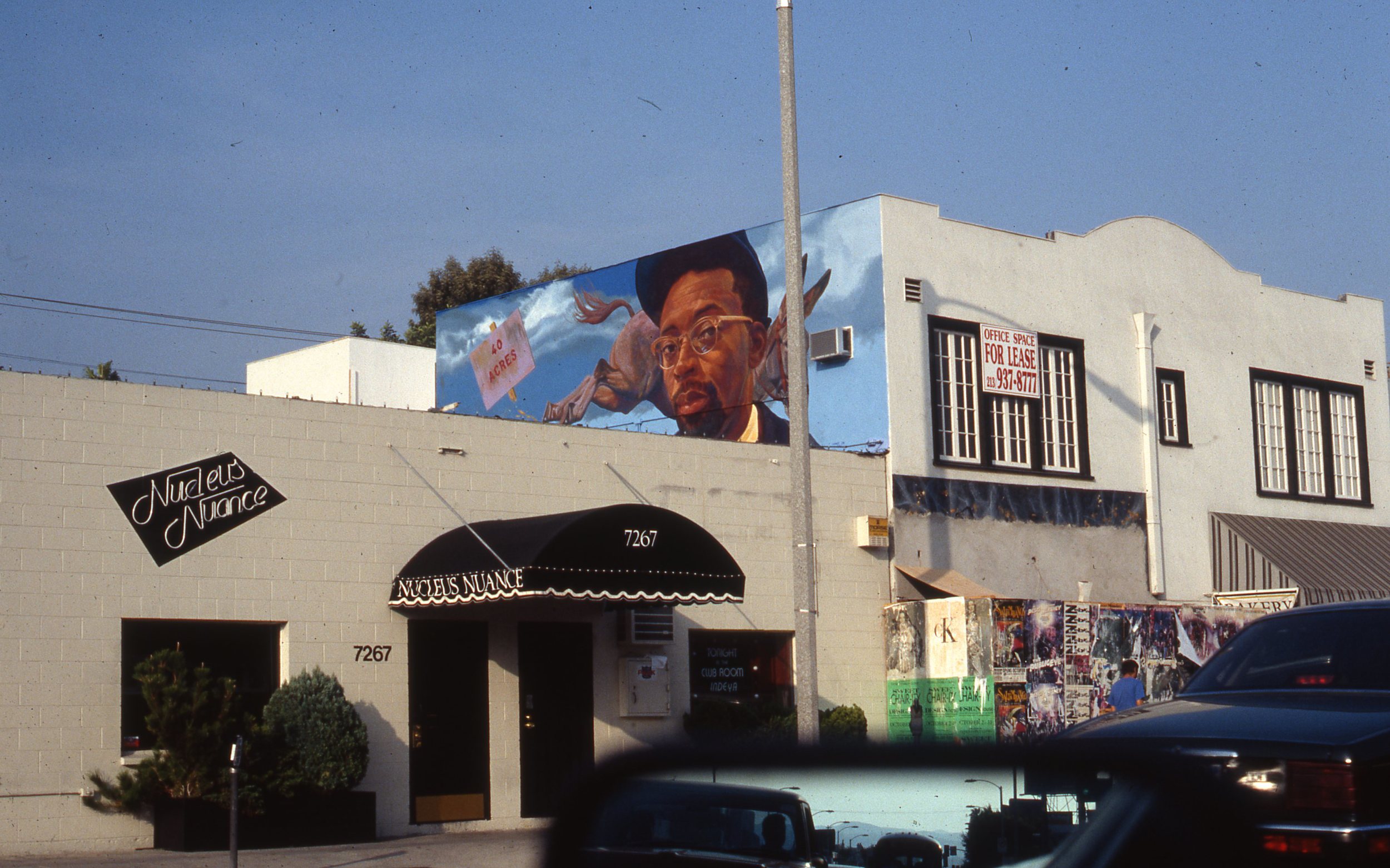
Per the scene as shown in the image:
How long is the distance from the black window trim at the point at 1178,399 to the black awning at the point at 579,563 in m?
10.7

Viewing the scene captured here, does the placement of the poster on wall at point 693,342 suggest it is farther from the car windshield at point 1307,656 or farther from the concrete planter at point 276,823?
the car windshield at point 1307,656

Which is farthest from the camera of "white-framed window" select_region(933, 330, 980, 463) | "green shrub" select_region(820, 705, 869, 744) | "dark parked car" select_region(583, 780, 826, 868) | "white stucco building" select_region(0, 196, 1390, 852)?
"white-framed window" select_region(933, 330, 980, 463)

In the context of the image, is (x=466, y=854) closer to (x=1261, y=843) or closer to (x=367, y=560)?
(x=367, y=560)

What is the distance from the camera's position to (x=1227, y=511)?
2588cm

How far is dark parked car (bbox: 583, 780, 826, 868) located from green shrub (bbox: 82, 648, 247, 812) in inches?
502

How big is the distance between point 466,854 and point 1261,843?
42.4 ft

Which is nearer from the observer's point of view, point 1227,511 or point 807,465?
point 807,465

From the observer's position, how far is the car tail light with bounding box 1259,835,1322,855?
3553mm

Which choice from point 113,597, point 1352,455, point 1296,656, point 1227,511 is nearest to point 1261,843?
point 1296,656

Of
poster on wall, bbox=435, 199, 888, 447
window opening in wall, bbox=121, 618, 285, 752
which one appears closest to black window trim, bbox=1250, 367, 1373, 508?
poster on wall, bbox=435, 199, 888, 447

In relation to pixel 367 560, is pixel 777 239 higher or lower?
higher

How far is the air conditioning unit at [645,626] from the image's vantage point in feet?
60.2

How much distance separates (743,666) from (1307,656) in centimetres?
1269

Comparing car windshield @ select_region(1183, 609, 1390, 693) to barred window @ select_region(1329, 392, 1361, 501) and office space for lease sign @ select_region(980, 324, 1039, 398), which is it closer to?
office space for lease sign @ select_region(980, 324, 1039, 398)
